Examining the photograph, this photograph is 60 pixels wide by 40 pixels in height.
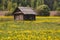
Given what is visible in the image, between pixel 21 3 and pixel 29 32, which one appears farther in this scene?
pixel 21 3

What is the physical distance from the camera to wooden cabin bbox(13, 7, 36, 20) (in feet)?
175

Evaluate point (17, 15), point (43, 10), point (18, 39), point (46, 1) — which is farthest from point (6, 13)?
point (18, 39)

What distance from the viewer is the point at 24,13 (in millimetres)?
52594

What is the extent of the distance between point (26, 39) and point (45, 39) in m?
1.63

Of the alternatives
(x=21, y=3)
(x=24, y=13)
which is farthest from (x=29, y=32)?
(x=21, y=3)

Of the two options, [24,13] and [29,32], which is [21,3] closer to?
[24,13]

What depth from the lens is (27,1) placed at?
338ft

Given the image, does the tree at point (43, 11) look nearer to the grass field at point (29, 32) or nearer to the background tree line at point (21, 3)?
the background tree line at point (21, 3)

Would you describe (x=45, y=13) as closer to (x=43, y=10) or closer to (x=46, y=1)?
(x=43, y=10)

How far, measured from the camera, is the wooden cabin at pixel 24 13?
53250mm

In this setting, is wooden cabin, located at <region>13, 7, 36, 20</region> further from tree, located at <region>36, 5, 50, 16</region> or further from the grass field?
tree, located at <region>36, 5, 50, 16</region>

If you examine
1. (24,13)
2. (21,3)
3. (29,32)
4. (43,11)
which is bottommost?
(21,3)

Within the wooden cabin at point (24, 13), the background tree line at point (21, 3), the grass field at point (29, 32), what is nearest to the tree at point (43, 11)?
the background tree line at point (21, 3)

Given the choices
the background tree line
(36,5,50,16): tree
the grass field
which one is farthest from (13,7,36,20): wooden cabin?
the background tree line
